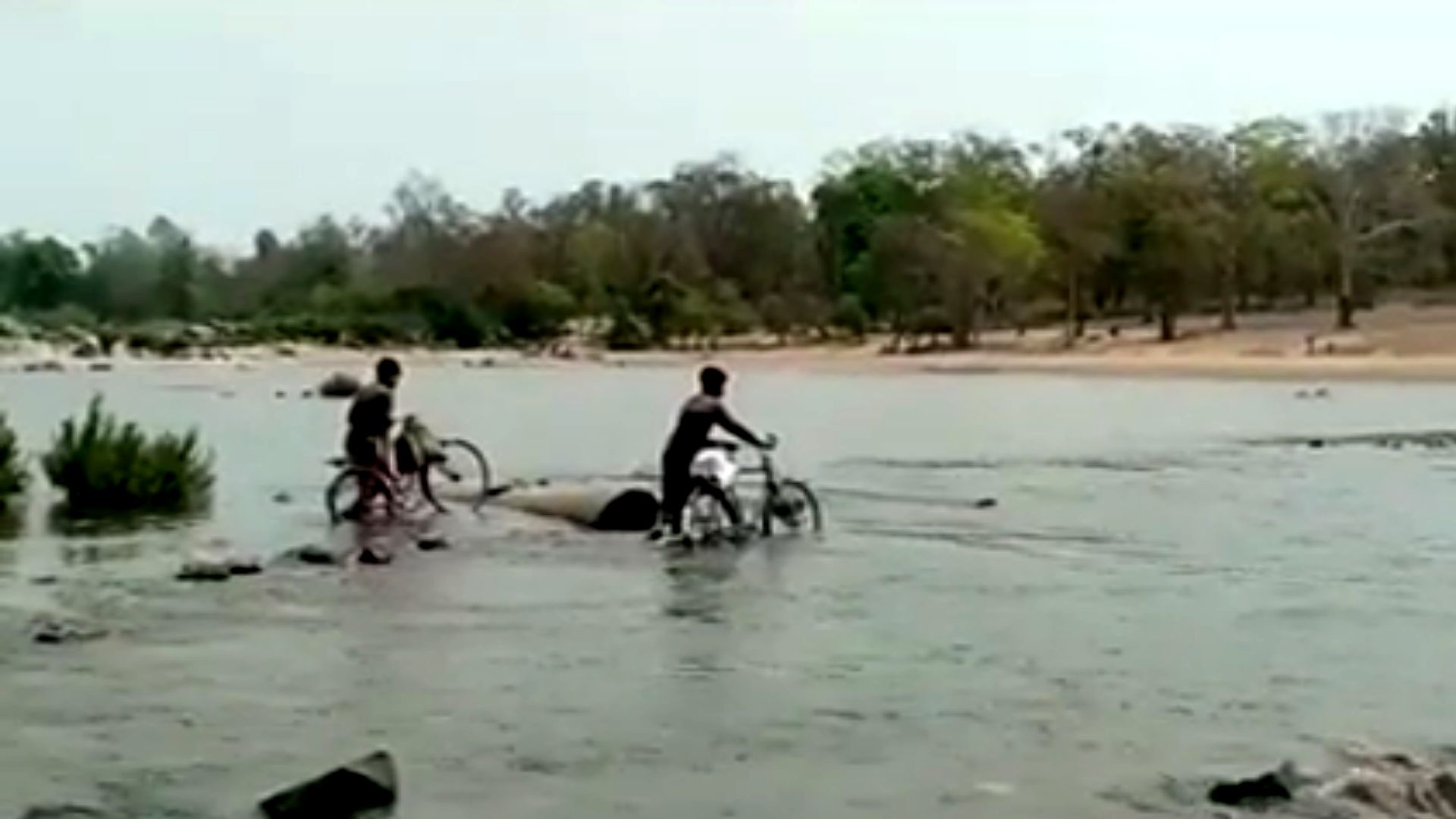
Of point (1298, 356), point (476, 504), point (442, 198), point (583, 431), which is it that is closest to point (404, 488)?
point (476, 504)

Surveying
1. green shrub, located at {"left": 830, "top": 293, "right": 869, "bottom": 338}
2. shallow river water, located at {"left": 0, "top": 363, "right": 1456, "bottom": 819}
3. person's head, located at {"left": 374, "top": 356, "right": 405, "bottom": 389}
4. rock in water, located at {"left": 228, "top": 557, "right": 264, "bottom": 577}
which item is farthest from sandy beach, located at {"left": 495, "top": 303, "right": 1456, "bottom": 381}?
rock in water, located at {"left": 228, "top": 557, "right": 264, "bottom": 577}

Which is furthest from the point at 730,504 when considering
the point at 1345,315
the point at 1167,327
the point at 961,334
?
the point at 961,334

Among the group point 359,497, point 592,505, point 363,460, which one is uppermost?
point 363,460

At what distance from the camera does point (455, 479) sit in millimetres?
32000

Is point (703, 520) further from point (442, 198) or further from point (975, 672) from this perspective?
point (442, 198)

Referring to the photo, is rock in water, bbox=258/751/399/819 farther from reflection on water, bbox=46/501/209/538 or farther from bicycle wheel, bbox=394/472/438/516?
reflection on water, bbox=46/501/209/538

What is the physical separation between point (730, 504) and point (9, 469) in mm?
10808

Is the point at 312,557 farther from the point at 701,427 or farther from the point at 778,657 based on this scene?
the point at 778,657

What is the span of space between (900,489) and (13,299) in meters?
144

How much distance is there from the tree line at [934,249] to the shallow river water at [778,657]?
240ft

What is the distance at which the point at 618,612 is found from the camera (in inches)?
827

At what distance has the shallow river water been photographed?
44.9ft

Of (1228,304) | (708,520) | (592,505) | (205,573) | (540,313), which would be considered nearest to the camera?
(205,573)

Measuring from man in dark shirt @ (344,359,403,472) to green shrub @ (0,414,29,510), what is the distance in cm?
585
